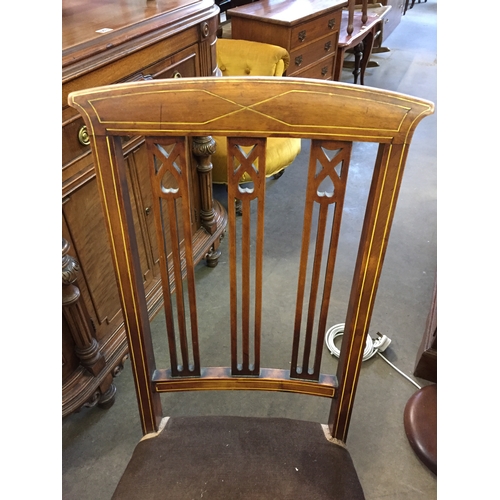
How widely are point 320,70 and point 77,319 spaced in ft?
6.91

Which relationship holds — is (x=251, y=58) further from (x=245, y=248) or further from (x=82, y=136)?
(x=245, y=248)

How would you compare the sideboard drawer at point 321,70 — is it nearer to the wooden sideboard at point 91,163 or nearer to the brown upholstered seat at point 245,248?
the wooden sideboard at point 91,163

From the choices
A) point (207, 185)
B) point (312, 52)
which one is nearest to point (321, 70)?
point (312, 52)

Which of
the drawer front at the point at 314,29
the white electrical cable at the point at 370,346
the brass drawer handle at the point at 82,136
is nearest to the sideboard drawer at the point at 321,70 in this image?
the drawer front at the point at 314,29

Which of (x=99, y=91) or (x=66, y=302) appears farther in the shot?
(x=66, y=302)

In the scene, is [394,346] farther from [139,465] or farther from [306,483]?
[139,465]

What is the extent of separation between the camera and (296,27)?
2.09m

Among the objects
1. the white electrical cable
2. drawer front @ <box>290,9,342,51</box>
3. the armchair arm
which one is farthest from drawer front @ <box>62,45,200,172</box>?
drawer front @ <box>290,9,342,51</box>

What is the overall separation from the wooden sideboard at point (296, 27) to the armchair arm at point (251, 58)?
0.18m

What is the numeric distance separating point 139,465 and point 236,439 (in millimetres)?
160

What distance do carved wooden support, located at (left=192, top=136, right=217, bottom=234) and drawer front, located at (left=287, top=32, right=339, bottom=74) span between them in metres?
1.00

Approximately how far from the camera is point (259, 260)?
0.64 meters

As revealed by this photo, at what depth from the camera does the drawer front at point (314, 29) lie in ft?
6.98
